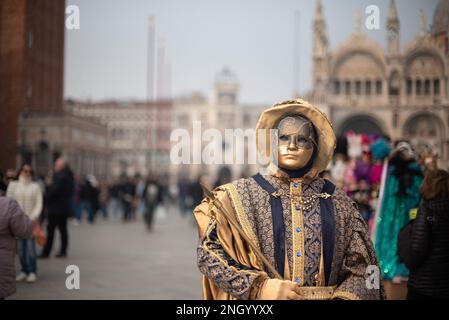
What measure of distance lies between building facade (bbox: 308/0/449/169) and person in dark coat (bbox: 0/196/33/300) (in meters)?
4.93

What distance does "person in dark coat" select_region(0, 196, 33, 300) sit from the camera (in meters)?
5.03

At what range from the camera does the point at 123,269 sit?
395 inches

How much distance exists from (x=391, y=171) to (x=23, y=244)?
219 inches

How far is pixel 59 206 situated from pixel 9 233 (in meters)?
6.45

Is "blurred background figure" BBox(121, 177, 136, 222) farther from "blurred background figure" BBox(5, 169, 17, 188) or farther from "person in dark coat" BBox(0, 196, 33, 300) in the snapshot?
"person in dark coat" BBox(0, 196, 33, 300)

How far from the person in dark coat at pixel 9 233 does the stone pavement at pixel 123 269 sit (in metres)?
2.28

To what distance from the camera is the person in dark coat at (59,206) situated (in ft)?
37.3

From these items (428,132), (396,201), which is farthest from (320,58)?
(396,201)

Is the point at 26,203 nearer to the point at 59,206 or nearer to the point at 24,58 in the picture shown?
the point at 24,58

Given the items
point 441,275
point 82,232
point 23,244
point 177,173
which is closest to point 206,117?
point 177,173

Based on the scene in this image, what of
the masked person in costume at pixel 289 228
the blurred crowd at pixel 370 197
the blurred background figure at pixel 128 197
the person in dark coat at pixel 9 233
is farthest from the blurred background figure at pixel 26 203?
the blurred background figure at pixel 128 197

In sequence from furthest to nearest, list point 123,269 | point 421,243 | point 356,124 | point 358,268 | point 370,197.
Answer: point 356,124
point 123,269
point 370,197
point 421,243
point 358,268

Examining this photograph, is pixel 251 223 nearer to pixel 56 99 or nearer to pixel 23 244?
pixel 23 244

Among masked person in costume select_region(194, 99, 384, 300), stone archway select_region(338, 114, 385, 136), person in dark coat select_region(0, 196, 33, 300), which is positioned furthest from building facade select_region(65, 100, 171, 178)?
masked person in costume select_region(194, 99, 384, 300)
